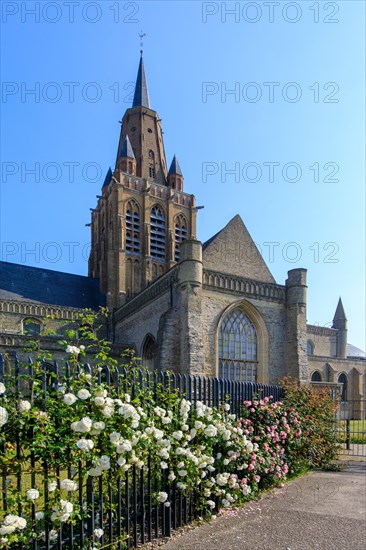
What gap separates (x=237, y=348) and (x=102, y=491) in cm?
1529

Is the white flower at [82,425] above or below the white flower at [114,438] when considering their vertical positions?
above

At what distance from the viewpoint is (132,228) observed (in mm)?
35656

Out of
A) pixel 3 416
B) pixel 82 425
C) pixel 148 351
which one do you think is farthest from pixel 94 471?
pixel 148 351

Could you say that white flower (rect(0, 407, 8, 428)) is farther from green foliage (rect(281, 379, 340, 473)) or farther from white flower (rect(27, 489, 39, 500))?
green foliage (rect(281, 379, 340, 473))

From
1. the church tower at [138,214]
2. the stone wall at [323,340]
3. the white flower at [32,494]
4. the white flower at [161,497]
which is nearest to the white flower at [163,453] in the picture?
the white flower at [161,497]

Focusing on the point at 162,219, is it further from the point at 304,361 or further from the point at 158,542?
the point at 158,542

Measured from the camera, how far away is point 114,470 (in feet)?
16.1

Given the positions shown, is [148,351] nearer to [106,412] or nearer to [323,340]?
[106,412]

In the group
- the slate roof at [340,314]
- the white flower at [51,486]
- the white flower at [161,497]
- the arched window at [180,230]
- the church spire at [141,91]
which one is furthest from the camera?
the slate roof at [340,314]

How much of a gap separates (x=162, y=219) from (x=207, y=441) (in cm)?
3225

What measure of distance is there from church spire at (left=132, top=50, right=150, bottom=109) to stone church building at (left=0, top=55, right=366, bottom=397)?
0.13 meters

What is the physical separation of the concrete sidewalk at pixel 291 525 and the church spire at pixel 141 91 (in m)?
41.1

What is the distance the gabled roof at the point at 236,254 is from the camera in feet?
68.1

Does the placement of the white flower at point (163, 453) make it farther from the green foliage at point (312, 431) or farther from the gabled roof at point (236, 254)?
the gabled roof at point (236, 254)
